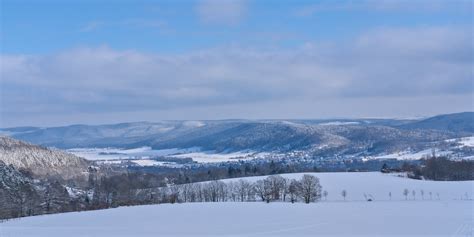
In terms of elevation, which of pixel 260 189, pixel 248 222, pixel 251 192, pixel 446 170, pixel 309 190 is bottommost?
pixel 248 222

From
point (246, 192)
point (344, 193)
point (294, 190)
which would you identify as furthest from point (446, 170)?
point (246, 192)

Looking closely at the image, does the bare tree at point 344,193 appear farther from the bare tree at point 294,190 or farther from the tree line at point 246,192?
the bare tree at point 294,190

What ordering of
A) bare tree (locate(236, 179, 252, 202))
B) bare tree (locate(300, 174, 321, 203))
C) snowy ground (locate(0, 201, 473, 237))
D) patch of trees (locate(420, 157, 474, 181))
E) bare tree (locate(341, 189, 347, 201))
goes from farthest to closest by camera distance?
patch of trees (locate(420, 157, 474, 181)) < bare tree (locate(341, 189, 347, 201)) < bare tree (locate(236, 179, 252, 202)) < bare tree (locate(300, 174, 321, 203)) < snowy ground (locate(0, 201, 473, 237))

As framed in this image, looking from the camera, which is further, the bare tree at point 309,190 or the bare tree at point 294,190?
the bare tree at point 294,190

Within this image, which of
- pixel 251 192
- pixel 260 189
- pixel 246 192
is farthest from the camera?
pixel 246 192

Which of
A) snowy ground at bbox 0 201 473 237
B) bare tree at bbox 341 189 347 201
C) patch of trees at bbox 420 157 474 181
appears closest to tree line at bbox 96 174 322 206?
bare tree at bbox 341 189 347 201

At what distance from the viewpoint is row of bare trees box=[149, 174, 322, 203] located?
12419cm

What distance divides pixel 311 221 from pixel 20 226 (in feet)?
98.0

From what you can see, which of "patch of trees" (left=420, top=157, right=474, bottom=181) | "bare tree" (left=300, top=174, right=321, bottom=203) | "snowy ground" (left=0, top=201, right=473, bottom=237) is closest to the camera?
Result: "snowy ground" (left=0, top=201, right=473, bottom=237)

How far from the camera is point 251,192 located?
132m

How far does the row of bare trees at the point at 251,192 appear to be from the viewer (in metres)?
124

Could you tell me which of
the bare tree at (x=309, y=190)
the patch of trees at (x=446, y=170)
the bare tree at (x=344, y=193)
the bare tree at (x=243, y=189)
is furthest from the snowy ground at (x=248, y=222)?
the patch of trees at (x=446, y=170)

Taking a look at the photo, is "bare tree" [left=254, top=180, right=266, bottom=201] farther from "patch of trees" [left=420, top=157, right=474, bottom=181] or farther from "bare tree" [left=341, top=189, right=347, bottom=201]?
"patch of trees" [left=420, top=157, right=474, bottom=181]

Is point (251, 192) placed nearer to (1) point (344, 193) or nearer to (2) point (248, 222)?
(1) point (344, 193)
